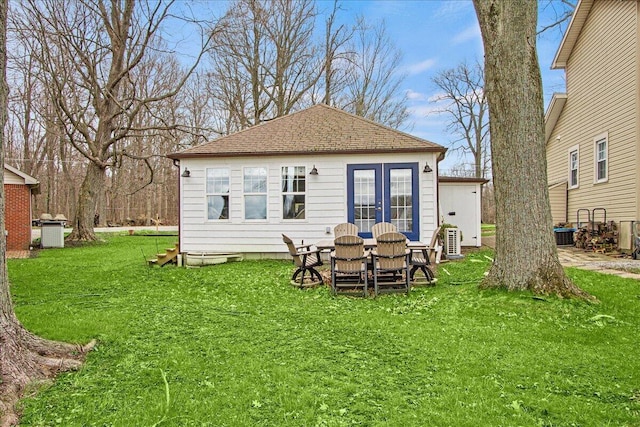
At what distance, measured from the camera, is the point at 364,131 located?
11.2m

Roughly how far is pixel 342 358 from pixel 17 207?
1550 cm

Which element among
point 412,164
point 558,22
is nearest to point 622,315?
point 412,164

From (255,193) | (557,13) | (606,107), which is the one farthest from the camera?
(557,13)

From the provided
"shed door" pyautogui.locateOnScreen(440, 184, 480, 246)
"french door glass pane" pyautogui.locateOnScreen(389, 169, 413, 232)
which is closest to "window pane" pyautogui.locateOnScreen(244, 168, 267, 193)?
"french door glass pane" pyautogui.locateOnScreen(389, 169, 413, 232)

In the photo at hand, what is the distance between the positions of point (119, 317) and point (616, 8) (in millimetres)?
13596

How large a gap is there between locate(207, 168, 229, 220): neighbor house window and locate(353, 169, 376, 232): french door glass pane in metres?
3.37

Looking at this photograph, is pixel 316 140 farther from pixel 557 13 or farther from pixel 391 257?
pixel 557 13

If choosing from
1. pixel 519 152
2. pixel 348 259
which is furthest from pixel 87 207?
pixel 519 152

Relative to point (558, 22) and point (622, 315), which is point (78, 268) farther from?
point (558, 22)

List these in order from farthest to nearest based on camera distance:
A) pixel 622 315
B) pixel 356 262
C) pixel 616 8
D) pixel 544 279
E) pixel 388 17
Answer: pixel 388 17 → pixel 616 8 → pixel 356 262 → pixel 544 279 → pixel 622 315

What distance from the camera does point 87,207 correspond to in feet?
54.0

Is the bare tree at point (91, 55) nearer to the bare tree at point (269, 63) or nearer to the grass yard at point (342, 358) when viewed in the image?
the bare tree at point (269, 63)

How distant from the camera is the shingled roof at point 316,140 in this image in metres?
10.4

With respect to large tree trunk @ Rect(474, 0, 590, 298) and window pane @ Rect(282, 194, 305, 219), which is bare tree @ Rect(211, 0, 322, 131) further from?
large tree trunk @ Rect(474, 0, 590, 298)
